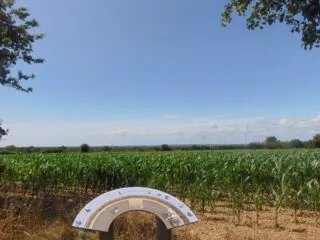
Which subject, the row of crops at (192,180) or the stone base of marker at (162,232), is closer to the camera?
the stone base of marker at (162,232)

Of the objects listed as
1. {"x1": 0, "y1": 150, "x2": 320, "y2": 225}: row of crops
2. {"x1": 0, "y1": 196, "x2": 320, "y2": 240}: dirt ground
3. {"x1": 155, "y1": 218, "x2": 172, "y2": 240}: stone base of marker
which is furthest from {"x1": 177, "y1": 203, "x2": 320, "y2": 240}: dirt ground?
{"x1": 155, "y1": 218, "x2": 172, "y2": 240}: stone base of marker

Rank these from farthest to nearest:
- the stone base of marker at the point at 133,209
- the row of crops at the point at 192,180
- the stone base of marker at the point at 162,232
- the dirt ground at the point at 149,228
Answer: the row of crops at the point at 192,180, the dirt ground at the point at 149,228, the stone base of marker at the point at 162,232, the stone base of marker at the point at 133,209

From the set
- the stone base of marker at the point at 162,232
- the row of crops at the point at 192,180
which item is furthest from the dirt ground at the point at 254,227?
the stone base of marker at the point at 162,232

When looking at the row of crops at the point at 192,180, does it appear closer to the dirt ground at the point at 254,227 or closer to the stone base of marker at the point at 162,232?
the dirt ground at the point at 254,227

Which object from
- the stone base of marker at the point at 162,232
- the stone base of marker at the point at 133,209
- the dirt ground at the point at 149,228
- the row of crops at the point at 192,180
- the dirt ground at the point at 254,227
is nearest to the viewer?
the stone base of marker at the point at 133,209

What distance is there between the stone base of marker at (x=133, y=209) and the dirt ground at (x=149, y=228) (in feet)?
6.67

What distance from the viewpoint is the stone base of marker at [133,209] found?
3.37m

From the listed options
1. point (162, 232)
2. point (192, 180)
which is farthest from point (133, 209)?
point (192, 180)

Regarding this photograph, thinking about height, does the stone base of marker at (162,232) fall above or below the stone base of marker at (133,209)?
below

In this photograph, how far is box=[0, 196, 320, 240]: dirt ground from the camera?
18.6 feet

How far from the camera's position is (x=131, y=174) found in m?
12.3

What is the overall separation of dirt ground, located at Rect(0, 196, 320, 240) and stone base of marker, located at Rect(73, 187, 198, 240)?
2.03m

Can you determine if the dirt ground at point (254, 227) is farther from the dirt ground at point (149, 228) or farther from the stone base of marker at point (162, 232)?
the stone base of marker at point (162, 232)

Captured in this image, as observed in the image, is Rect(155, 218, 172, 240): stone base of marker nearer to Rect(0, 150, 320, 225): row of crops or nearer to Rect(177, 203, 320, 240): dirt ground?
Rect(177, 203, 320, 240): dirt ground
